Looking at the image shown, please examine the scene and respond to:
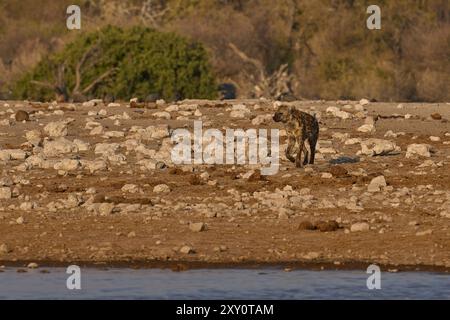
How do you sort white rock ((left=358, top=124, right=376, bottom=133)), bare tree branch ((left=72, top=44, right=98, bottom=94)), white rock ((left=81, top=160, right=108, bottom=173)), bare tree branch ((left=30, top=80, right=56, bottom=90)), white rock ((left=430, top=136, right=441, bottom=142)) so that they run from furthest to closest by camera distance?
bare tree branch ((left=30, top=80, right=56, bottom=90))
bare tree branch ((left=72, top=44, right=98, bottom=94))
white rock ((left=358, top=124, right=376, bottom=133))
white rock ((left=430, top=136, right=441, bottom=142))
white rock ((left=81, top=160, right=108, bottom=173))

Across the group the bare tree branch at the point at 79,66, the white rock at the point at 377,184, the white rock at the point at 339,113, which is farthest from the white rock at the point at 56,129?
the bare tree branch at the point at 79,66

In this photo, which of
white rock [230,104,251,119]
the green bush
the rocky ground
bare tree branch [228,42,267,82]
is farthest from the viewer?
bare tree branch [228,42,267,82]

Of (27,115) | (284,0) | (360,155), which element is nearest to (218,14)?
(284,0)

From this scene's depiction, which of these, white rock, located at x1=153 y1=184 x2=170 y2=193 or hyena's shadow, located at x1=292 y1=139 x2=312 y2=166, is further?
hyena's shadow, located at x1=292 y1=139 x2=312 y2=166

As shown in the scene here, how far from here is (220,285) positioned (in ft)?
40.1

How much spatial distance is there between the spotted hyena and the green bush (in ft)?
50.3

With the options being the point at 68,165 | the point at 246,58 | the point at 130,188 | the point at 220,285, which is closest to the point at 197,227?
the point at 220,285

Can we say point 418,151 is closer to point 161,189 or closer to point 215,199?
point 215,199

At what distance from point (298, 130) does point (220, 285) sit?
546cm

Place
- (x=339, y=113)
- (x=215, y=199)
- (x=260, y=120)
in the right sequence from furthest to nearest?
(x=339, y=113), (x=260, y=120), (x=215, y=199)

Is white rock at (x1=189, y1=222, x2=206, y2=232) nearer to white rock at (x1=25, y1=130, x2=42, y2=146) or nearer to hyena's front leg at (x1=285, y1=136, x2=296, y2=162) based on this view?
hyena's front leg at (x1=285, y1=136, x2=296, y2=162)

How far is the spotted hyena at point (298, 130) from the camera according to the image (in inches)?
685

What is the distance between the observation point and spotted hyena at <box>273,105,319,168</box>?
17391mm

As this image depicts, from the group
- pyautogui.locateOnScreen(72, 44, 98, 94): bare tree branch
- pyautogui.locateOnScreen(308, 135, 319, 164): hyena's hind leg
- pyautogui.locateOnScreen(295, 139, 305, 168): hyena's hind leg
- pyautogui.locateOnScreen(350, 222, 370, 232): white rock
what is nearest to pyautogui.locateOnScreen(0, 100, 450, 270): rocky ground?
pyautogui.locateOnScreen(350, 222, 370, 232): white rock
